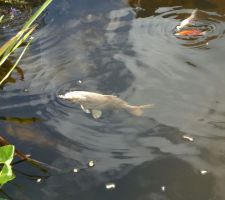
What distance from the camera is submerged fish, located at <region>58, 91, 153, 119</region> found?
395 centimetres

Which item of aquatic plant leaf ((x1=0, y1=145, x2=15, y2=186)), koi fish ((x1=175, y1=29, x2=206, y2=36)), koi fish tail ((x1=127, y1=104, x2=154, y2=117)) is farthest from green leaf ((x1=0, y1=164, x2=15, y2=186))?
koi fish ((x1=175, y1=29, x2=206, y2=36))

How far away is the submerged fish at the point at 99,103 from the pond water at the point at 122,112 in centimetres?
6

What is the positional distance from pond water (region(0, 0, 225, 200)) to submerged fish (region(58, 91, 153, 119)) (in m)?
0.06

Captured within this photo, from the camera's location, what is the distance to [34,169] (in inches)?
138

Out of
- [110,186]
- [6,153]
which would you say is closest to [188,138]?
[110,186]

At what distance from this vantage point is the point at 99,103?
3984 mm

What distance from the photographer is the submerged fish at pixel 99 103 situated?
395 cm

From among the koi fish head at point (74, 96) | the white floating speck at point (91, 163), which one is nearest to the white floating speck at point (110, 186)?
the white floating speck at point (91, 163)

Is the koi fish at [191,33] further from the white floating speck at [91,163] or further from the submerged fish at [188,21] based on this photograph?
the white floating speck at [91,163]

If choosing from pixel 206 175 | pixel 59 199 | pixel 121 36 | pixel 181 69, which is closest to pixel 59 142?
pixel 59 199

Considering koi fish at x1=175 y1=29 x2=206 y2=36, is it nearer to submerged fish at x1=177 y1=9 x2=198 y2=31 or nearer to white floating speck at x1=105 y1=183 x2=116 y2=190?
submerged fish at x1=177 y1=9 x2=198 y2=31

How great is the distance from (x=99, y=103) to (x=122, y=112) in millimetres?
215

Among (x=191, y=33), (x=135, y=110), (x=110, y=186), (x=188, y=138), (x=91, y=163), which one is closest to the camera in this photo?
(x=110, y=186)

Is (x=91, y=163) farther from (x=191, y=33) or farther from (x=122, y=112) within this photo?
(x=191, y=33)
